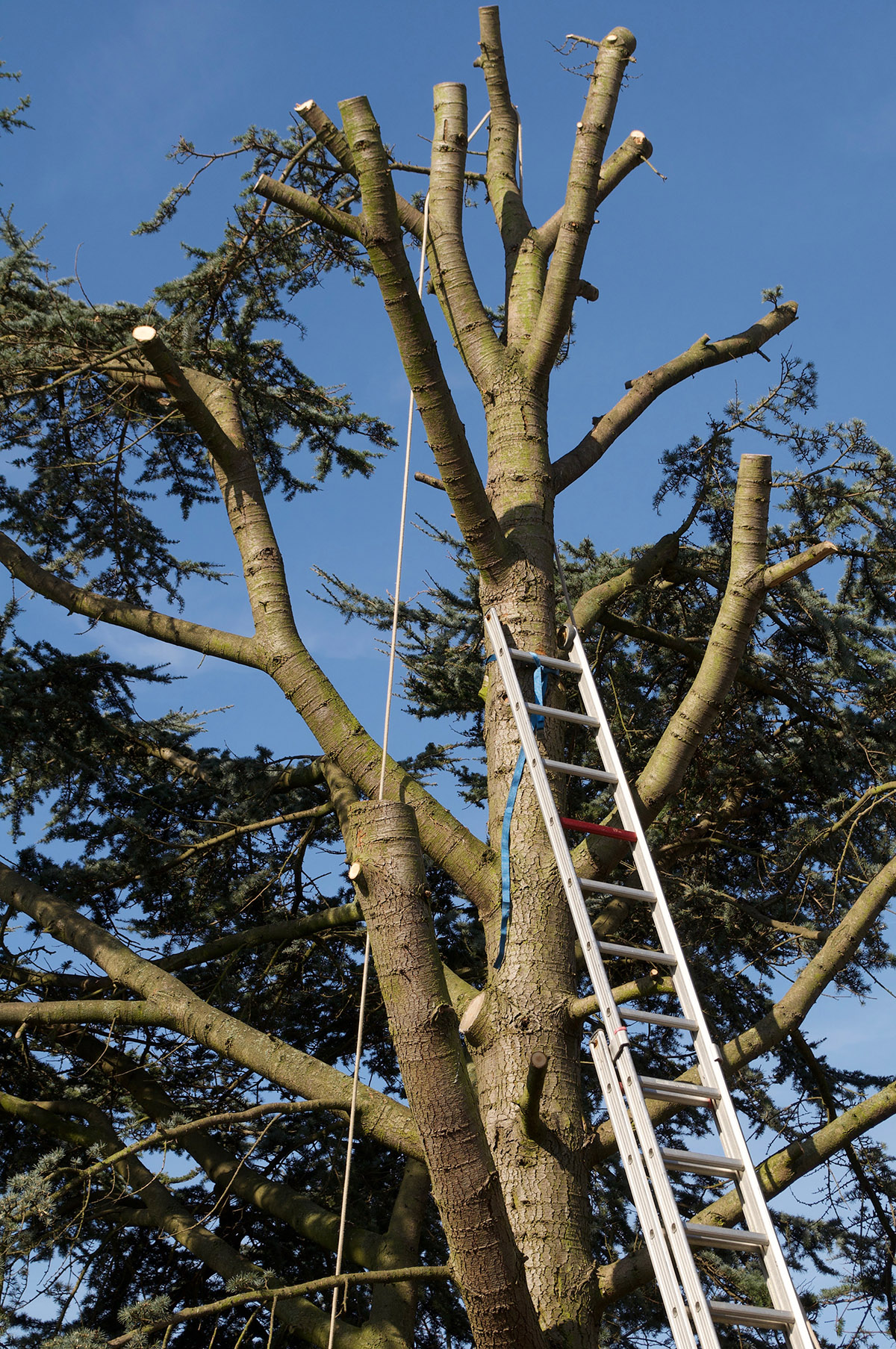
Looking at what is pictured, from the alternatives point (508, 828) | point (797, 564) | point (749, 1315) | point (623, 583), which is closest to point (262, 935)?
point (508, 828)

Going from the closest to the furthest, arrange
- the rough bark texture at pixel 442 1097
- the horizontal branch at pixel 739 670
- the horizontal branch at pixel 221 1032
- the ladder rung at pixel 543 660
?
the rough bark texture at pixel 442 1097 → the horizontal branch at pixel 221 1032 → the ladder rung at pixel 543 660 → the horizontal branch at pixel 739 670

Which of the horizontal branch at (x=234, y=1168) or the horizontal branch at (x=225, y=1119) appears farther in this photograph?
the horizontal branch at (x=234, y=1168)

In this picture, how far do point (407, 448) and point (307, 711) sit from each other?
1083 mm

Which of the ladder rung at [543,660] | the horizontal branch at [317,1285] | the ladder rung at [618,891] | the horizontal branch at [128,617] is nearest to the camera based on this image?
the horizontal branch at [317,1285]

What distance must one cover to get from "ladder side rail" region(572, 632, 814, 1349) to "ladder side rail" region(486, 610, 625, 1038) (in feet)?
0.94

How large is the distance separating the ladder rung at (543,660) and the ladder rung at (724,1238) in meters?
2.02

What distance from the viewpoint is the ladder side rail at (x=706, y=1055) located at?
301cm

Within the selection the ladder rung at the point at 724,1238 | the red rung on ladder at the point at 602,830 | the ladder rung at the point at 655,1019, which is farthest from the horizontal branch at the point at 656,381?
the ladder rung at the point at 724,1238

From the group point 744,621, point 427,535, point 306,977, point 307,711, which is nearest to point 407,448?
point 307,711

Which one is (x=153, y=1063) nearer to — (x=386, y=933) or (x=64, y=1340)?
(x=64, y=1340)

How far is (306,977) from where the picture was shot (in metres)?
5.91

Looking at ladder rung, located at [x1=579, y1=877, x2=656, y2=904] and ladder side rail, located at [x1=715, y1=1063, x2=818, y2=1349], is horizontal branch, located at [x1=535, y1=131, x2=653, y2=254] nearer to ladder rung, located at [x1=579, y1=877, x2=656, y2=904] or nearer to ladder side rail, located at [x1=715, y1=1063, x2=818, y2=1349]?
ladder rung, located at [x1=579, y1=877, x2=656, y2=904]

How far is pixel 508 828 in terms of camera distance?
158 inches

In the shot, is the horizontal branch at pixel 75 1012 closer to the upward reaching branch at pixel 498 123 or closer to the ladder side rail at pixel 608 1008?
the ladder side rail at pixel 608 1008
